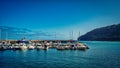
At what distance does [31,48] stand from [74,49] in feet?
56.0

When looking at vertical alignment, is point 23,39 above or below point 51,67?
above

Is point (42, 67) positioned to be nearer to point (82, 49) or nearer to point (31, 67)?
point (31, 67)

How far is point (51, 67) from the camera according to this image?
112ft

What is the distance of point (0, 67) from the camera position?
33562 millimetres

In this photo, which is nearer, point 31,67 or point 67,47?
point 31,67

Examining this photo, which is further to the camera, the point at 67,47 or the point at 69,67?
the point at 67,47

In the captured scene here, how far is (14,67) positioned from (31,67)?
3041mm

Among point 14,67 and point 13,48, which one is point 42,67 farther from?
point 13,48

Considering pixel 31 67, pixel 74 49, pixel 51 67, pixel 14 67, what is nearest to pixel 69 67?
pixel 51 67

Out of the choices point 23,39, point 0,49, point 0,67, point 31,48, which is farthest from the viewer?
point 23,39

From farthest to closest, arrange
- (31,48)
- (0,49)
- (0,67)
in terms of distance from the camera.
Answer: (31,48) → (0,49) → (0,67)

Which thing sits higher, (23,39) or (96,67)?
(23,39)

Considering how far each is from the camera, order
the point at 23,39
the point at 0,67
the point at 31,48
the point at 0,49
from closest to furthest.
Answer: the point at 0,67 → the point at 0,49 → the point at 31,48 → the point at 23,39

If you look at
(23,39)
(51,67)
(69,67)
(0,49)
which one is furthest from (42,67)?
(23,39)
